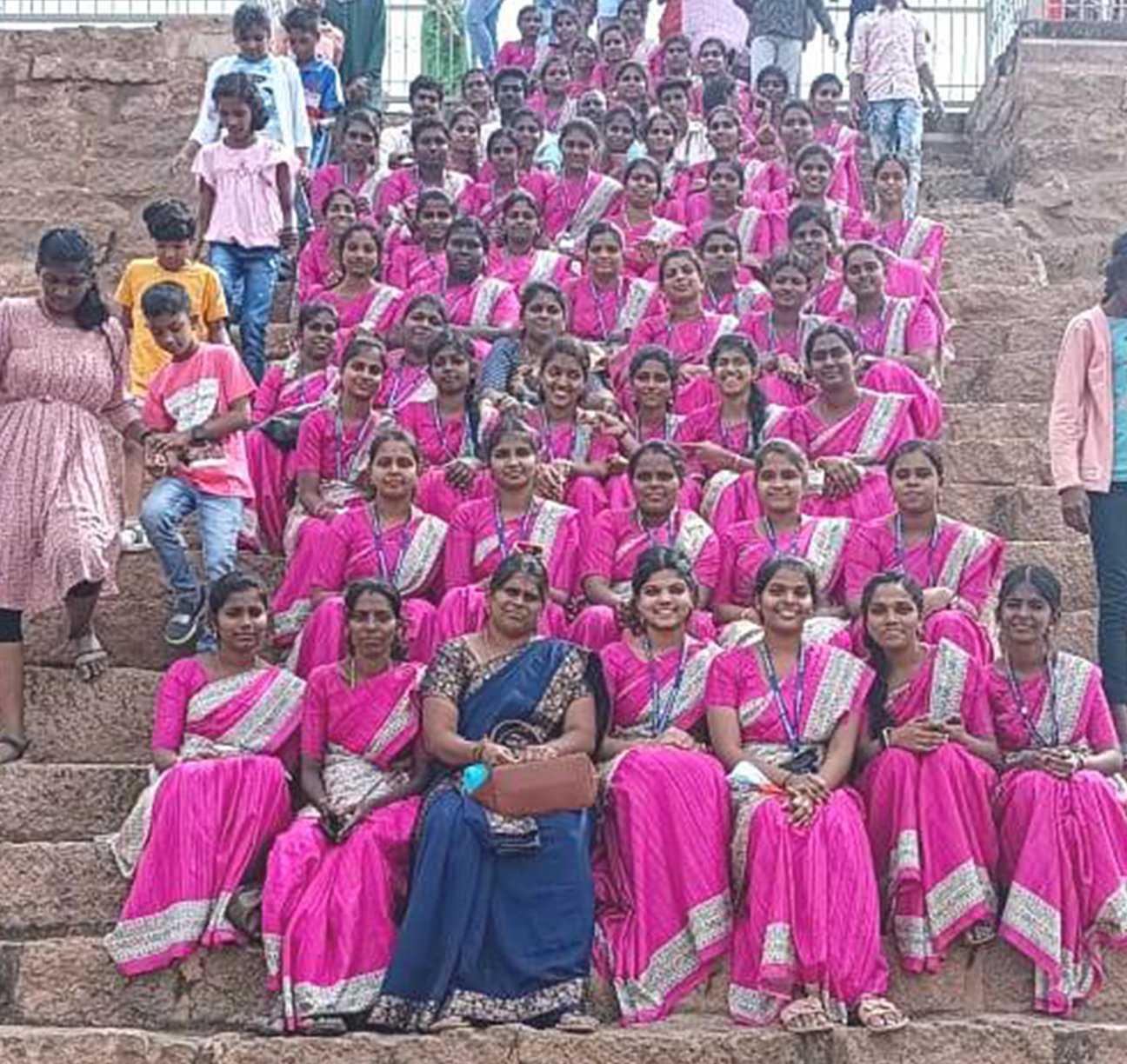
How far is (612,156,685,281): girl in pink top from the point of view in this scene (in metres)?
8.59

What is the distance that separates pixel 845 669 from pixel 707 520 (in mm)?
1173

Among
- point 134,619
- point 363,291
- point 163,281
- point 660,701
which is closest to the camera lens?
point 660,701

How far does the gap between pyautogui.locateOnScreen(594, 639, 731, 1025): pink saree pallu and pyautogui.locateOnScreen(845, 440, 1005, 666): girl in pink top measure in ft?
3.67

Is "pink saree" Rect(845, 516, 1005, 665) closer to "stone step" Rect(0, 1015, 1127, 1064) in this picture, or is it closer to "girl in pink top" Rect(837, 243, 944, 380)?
"stone step" Rect(0, 1015, 1127, 1064)

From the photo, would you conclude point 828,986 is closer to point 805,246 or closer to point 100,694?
point 100,694

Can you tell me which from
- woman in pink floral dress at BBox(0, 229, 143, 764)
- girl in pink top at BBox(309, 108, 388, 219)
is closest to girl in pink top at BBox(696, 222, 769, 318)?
girl in pink top at BBox(309, 108, 388, 219)

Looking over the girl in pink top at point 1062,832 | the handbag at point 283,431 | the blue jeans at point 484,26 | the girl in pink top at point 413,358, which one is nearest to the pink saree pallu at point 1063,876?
the girl in pink top at point 1062,832

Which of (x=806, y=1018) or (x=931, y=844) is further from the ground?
(x=931, y=844)

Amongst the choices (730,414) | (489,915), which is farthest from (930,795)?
(730,414)

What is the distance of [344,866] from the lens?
15.4 ft

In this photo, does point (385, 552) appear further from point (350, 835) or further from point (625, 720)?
point (350, 835)

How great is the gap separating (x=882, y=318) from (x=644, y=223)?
5.13 ft

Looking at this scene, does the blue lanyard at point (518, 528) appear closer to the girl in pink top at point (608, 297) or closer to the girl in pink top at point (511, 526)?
the girl in pink top at point (511, 526)

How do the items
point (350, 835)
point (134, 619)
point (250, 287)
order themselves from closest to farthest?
point (350, 835), point (134, 619), point (250, 287)
